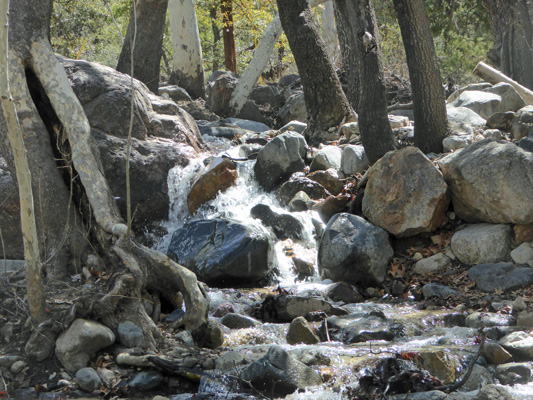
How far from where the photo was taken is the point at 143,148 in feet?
33.4

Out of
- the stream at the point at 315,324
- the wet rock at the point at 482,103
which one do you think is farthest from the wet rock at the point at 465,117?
Result: the stream at the point at 315,324

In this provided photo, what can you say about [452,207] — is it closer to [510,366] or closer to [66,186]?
[510,366]

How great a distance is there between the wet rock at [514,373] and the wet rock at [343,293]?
9.10ft

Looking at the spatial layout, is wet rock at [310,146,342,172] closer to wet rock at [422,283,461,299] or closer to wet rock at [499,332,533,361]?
wet rock at [422,283,461,299]

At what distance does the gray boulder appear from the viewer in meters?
10.0

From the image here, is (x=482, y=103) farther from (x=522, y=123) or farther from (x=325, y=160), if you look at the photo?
(x=325, y=160)

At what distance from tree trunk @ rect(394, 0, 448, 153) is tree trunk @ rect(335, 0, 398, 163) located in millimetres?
483

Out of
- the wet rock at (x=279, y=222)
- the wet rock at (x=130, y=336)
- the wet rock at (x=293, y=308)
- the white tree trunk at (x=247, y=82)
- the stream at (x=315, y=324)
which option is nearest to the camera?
the stream at (x=315, y=324)

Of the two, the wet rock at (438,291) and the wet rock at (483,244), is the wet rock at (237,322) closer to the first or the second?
the wet rock at (438,291)

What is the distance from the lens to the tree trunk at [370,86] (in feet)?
31.0

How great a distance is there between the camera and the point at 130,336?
5590 mm

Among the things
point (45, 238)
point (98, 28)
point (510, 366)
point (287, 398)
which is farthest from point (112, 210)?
point (98, 28)

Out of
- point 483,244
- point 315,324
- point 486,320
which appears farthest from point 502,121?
point 315,324

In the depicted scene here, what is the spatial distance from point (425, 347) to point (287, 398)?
162 cm
